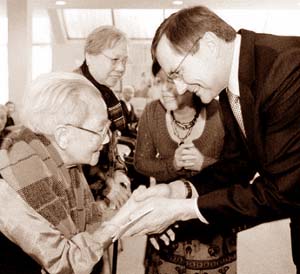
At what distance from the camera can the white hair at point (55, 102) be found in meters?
1.76

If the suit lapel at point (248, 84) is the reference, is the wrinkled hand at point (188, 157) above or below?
below

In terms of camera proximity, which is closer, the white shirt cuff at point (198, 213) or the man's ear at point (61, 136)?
the man's ear at point (61, 136)

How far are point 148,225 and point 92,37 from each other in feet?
4.45

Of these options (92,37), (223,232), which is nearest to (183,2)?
(92,37)

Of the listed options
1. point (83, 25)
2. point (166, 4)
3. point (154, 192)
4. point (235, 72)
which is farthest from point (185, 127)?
point (83, 25)

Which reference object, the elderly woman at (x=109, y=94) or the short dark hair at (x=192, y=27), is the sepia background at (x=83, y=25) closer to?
the elderly woman at (x=109, y=94)

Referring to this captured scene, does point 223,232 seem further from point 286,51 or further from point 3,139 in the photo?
point 3,139

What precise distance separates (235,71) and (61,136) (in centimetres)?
68

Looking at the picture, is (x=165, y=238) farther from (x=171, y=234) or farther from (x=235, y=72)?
(x=235, y=72)

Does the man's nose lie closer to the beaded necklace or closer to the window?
the beaded necklace

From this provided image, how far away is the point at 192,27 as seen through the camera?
1.66 meters

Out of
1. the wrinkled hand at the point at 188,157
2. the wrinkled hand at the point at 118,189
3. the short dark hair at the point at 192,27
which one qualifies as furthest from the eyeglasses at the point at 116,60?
the short dark hair at the point at 192,27

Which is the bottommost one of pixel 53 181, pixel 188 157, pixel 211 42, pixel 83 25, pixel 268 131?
pixel 83 25

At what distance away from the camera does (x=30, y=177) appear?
159cm
